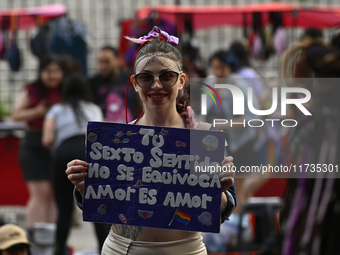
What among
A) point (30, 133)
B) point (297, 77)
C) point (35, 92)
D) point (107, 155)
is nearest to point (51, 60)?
point (35, 92)

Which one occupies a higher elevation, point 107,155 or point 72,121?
point 107,155

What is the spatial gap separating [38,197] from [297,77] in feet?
13.3

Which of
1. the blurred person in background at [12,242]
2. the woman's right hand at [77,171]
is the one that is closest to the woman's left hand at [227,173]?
the woman's right hand at [77,171]

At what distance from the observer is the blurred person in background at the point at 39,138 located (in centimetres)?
578

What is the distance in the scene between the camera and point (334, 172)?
1.69 m

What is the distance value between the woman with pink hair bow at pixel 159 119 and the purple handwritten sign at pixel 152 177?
0.22 ft

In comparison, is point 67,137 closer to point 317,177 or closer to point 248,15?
point 317,177

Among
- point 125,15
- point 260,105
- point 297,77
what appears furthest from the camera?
point 125,15

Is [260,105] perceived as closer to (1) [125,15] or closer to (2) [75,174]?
(2) [75,174]

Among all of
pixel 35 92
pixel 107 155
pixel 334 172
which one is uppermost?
pixel 334 172

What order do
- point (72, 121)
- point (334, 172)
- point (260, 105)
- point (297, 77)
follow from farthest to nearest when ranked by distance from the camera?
point (72, 121) → point (260, 105) → point (297, 77) → point (334, 172)

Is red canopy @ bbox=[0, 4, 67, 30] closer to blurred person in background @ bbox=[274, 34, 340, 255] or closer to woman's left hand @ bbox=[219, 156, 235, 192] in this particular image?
woman's left hand @ bbox=[219, 156, 235, 192]

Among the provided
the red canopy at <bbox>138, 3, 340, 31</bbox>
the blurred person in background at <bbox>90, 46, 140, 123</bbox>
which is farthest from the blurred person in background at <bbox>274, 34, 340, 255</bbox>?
the red canopy at <bbox>138, 3, 340, 31</bbox>

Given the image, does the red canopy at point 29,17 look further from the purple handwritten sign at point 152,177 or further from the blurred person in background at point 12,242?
the purple handwritten sign at point 152,177
